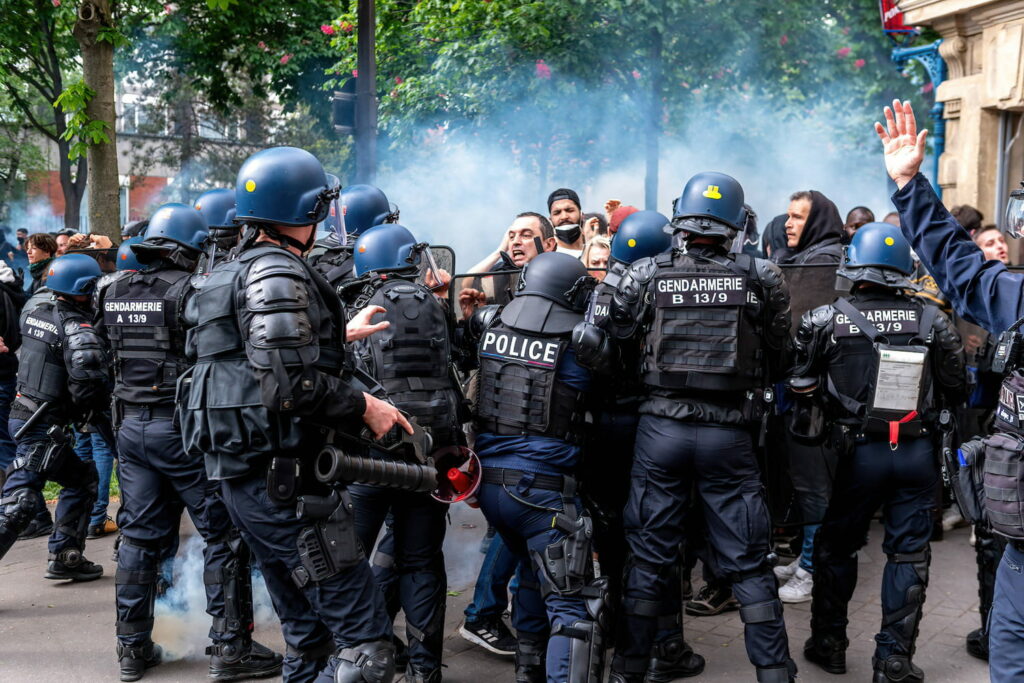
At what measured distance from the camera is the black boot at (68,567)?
6.20 meters

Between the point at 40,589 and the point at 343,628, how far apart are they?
3.59 meters

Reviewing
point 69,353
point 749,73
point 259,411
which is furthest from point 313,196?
point 749,73

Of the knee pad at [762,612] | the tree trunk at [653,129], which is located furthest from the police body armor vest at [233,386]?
the tree trunk at [653,129]

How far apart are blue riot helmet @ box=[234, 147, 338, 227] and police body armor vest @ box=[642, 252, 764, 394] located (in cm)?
159

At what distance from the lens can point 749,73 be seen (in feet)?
48.1

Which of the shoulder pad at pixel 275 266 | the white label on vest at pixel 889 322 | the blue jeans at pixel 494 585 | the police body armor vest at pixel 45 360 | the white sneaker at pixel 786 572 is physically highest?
the shoulder pad at pixel 275 266

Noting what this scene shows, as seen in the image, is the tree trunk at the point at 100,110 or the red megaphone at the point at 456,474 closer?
the red megaphone at the point at 456,474

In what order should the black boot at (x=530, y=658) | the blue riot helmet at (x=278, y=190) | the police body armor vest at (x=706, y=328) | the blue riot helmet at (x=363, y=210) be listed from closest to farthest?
the blue riot helmet at (x=278, y=190) < the police body armor vest at (x=706, y=328) < the black boot at (x=530, y=658) < the blue riot helmet at (x=363, y=210)

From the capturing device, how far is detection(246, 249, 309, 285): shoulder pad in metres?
3.30

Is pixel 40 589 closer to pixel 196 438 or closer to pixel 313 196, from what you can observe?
pixel 196 438

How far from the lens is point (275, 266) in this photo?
3.32 meters

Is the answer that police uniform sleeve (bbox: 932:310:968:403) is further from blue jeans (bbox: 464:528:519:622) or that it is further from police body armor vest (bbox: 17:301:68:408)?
police body armor vest (bbox: 17:301:68:408)

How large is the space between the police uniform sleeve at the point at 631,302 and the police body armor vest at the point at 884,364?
1.01 m

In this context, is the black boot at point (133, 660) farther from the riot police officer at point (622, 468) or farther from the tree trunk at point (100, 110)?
the tree trunk at point (100, 110)
